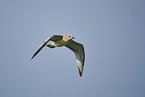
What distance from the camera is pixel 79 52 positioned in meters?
19.2

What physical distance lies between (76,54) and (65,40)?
2419 mm

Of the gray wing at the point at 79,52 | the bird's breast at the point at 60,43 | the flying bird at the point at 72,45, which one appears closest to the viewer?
the flying bird at the point at 72,45

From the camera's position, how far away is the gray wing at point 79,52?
18.7 metres

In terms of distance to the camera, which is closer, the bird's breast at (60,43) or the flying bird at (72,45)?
the flying bird at (72,45)

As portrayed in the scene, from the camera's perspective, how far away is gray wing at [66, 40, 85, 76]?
18.7 meters

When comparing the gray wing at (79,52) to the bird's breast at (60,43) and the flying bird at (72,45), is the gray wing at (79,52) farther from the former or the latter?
the bird's breast at (60,43)

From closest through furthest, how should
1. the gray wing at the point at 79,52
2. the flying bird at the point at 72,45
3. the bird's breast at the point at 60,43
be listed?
the flying bird at the point at 72,45 → the bird's breast at the point at 60,43 → the gray wing at the point at 79,52

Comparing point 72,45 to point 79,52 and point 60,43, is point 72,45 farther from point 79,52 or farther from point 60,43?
Answer: point 60,43

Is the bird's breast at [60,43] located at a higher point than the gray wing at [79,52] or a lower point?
higher

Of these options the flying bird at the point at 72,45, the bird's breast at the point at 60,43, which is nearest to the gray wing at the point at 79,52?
the flying bird at the point at 72,45

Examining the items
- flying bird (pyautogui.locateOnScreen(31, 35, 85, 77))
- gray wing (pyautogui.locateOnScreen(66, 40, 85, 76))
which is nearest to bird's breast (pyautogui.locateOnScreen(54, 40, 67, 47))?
flying bird (pyautogui.locateOnScreen(31, 35, 85, 77))

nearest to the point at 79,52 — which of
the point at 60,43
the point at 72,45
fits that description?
the point at 72,45

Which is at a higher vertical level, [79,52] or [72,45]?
[72,45]

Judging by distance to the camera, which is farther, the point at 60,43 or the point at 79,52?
the point at 79,52
